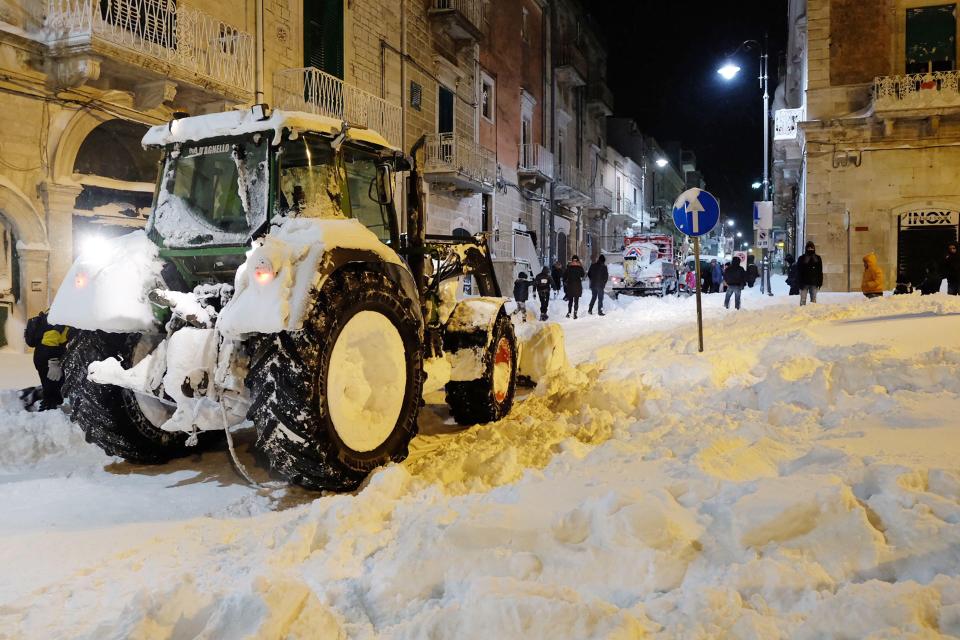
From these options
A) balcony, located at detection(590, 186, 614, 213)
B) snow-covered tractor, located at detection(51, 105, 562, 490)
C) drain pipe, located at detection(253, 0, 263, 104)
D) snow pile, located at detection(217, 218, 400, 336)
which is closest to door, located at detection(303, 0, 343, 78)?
drain pipe, located at detection(253, 0, 263, 104)

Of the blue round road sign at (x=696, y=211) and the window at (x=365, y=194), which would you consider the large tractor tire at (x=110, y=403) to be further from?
the blue round road sign at (x=696, y=211)

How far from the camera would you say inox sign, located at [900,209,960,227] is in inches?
866

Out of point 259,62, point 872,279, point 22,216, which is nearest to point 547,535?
point 22,216

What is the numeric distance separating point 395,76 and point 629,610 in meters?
18.9

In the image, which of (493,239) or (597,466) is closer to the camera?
(597,466)

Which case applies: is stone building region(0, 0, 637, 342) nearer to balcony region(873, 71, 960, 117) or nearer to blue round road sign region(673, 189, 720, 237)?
blue round road sign region(673, 189, 720, 237)

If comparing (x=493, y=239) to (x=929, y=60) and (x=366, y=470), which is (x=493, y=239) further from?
(x=366, y=470)

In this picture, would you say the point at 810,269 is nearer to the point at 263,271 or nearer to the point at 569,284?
the point at 569,284

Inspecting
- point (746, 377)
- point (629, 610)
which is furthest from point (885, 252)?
point (629, 610)

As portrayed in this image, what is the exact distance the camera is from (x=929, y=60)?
2216 centimetres

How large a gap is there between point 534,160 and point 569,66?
240 inches

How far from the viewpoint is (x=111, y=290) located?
496 cm

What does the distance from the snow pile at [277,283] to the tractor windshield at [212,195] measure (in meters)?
0.71

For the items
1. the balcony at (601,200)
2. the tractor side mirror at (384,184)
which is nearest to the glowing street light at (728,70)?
the balcony at (601,200)
